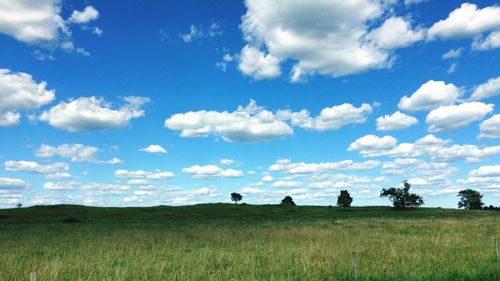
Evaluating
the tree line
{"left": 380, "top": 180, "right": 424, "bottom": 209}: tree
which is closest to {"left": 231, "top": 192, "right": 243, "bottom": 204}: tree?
the tree line

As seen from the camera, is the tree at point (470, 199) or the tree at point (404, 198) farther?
the tree at point (470, 199)

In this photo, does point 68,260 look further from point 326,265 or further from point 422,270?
point 422,270

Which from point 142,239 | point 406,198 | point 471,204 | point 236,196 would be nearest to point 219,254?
point 142,239

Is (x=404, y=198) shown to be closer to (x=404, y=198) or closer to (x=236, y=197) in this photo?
(x=404, y=198)

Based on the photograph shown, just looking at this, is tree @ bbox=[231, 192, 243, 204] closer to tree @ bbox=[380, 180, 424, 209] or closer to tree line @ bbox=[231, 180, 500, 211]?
tree line @ bbox=[231, 180, 500, 211]

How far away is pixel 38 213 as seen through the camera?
86.9m

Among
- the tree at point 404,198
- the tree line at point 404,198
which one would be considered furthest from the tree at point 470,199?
the tree at point 404,198

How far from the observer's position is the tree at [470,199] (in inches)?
6432

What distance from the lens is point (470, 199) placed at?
165 m

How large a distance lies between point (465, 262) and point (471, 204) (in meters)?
161

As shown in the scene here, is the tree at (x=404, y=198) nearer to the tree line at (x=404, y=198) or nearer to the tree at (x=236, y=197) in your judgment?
the tree line at (x=404, y=198)

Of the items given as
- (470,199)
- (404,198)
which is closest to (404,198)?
(404,198)

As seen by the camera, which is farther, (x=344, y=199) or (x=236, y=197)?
(x=236, y=197)

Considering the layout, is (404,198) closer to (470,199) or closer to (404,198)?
(404,198)
